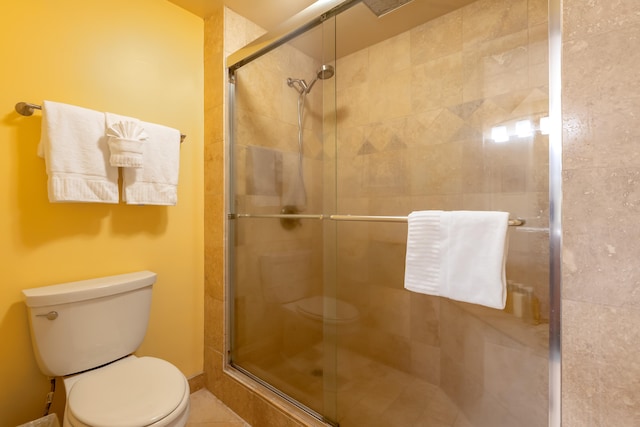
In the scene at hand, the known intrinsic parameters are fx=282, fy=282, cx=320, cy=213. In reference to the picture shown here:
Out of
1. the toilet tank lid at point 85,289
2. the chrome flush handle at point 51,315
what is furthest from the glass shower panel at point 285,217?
the chrome flush handle at point 51,315

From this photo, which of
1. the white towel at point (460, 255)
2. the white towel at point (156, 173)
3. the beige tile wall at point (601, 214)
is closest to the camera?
the beige tile wall at point (601, 214)

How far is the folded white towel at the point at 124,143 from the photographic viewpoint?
126 centimetres

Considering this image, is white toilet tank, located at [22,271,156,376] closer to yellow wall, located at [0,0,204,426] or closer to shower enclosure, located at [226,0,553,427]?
yellow wall, located at [0,0,204,426]

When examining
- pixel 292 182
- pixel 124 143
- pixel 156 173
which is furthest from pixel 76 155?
pixel 292 182

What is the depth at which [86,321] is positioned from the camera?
1.19 meters

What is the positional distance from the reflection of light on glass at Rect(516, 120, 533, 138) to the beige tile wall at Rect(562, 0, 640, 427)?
681 mm

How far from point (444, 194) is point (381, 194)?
0.39m

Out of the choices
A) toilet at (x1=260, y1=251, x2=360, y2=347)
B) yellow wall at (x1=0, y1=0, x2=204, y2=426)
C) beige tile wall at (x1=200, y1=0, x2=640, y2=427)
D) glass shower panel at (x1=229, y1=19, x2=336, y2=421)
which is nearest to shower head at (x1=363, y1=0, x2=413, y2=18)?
glass shower panel at (x1=229, y1=19, x2=336, y2=421)

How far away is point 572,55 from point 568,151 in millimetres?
234

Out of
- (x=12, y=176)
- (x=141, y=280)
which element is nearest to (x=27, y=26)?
(x=12, y=176)

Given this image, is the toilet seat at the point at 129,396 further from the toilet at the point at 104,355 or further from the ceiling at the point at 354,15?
the ceiling at the point at 354,15

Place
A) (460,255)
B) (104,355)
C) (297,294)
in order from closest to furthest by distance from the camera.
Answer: (460,255) → (104,355) → (297,294)

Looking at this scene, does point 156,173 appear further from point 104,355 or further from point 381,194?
point 381,194

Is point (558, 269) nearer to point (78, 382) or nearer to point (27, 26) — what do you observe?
point (78, 382)
